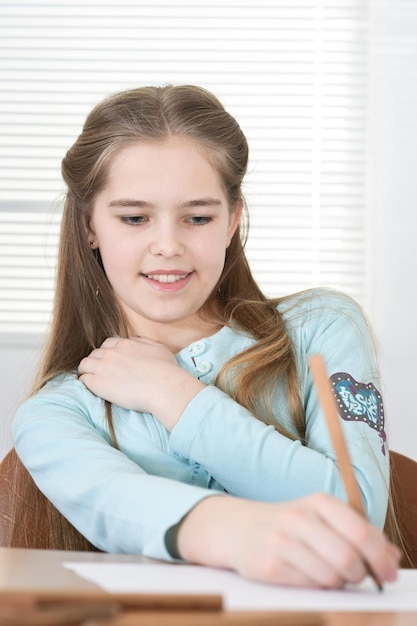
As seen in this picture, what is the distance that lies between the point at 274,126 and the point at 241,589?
2006 millimetres

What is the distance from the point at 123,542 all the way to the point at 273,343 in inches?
15.6

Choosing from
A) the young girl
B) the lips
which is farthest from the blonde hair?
the lips

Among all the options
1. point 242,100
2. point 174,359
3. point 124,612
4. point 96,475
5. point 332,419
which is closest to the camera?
point 124,612

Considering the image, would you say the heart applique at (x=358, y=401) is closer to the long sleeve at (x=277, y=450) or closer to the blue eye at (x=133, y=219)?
the long sleeve at (x=277, y=450)

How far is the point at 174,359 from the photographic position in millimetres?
1224

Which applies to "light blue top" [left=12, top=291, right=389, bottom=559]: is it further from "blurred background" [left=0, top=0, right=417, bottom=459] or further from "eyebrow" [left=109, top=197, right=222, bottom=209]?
"blurred background" [left=0, top=0, right=417, bottom=459]

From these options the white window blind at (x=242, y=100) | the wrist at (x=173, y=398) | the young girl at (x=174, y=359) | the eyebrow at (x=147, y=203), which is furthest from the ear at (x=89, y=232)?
the white window blind at (x=242, y=100)

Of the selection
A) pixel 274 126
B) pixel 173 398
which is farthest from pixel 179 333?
pixel 274 126

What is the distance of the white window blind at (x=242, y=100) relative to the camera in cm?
255

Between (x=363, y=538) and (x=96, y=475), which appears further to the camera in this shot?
(x=96, y=475)

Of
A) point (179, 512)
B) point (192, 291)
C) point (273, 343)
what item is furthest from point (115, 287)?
point (179, 512)

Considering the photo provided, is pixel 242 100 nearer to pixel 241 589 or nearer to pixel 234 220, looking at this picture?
pixel 234 220

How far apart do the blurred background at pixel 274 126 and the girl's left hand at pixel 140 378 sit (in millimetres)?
1336

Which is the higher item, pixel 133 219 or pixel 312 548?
pixel 133 219
